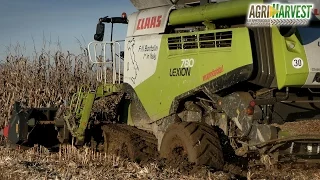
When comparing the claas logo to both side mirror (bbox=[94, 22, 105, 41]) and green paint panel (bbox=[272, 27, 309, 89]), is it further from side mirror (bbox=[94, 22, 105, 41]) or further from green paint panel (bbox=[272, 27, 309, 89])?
side mirror (bbox=[94, 22, 105, 41])

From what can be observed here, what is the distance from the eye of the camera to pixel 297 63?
597 cm

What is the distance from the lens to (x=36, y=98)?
12250mm

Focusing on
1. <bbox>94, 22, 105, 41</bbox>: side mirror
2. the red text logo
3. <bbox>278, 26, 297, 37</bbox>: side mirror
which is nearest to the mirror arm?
<bbox>94, 22, 105, 41</bbox>: side mirror

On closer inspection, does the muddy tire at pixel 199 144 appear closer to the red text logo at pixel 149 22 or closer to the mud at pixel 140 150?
the mud at pixel 140 150

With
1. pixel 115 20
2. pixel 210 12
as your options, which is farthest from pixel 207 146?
pixel 115 20

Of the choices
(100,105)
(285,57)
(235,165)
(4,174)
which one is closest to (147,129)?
(235,165)

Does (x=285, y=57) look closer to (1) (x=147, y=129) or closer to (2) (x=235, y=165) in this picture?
(2) (x=235, y=165)

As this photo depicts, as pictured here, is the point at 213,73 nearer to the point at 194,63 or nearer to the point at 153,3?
the point at 194,63

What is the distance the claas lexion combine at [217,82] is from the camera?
240 inches

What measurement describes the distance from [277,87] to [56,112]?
201 inches

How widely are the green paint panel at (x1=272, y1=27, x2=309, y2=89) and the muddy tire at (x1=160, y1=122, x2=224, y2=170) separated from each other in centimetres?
115

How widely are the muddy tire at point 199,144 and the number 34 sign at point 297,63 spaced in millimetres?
1395

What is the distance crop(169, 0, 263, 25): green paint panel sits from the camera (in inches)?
243

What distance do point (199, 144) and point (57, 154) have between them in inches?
118
